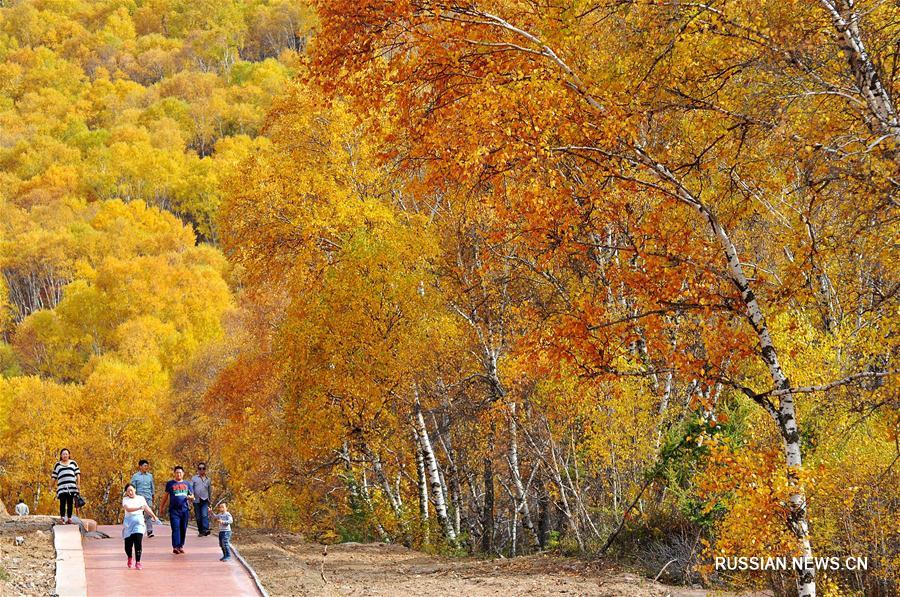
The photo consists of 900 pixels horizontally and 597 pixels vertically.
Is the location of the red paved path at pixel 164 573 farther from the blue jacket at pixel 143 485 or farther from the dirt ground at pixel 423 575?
the blue jacket at pixel 143 485

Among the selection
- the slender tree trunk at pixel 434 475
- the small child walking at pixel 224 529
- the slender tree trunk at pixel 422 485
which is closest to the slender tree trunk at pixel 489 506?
the slender tree trunk at pixel 434 475

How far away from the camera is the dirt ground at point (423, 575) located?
13.5 metres

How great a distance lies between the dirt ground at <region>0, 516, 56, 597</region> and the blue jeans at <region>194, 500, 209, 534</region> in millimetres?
2608

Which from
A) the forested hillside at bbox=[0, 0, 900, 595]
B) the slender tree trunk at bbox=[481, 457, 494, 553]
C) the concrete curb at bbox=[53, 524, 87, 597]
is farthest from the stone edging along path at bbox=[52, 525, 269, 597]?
the slender tree trunk at bbox=[481, 457, 494, 553]

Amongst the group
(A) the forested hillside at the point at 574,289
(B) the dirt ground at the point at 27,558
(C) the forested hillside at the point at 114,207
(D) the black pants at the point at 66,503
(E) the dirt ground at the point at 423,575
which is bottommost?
(E) the dirt ground at the point at 423,575

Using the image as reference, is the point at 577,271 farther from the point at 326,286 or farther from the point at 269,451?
the point at 269,451

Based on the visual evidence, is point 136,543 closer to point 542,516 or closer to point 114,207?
point 542,516

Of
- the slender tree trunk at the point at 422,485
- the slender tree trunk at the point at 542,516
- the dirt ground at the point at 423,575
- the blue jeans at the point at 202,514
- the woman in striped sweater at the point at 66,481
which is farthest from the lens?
the slender tree trunk at the point at 542,516

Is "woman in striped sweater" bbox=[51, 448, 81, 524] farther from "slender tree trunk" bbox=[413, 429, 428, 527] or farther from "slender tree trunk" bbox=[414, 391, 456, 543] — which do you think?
"slender tree trunk" bbox=[413, 429, 428, 527]

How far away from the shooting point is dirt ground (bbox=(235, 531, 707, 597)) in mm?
13516

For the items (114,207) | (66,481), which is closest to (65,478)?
(66,481)

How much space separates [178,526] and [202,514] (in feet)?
9.43

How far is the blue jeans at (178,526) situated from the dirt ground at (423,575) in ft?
4.02

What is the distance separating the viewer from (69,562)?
14.1 meters
